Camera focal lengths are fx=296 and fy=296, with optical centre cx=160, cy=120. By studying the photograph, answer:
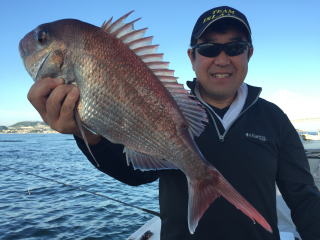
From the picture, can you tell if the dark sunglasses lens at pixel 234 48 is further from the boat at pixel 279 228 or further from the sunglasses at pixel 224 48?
the boat at pixel 279 228

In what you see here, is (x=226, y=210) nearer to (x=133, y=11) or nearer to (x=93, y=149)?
(x=93, y=149)

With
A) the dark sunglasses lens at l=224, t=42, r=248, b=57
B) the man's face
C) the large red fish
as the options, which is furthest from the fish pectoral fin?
the dark sunglasses lens at l=224, t=42, r=248, b=57

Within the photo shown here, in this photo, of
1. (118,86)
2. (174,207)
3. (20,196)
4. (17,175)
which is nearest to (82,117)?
(118,86)

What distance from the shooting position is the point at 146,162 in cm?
204

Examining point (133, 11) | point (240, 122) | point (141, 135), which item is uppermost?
point (133, 11)

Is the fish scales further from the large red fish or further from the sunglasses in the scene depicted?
the sunglasses

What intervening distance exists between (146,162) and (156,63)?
681 millimetres

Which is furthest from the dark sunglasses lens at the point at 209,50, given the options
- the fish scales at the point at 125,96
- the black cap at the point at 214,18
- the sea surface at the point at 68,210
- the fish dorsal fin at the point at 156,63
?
the sea surface at the point at 68,210

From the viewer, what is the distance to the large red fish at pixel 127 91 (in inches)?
74.4

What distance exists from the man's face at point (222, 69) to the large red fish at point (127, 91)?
96 cm

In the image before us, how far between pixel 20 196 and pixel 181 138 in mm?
14693

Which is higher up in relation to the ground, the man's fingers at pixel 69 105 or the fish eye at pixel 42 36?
the fish eye at pixel 42 36

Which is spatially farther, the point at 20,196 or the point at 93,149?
the point at 20,196

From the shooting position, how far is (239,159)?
2623 mm
